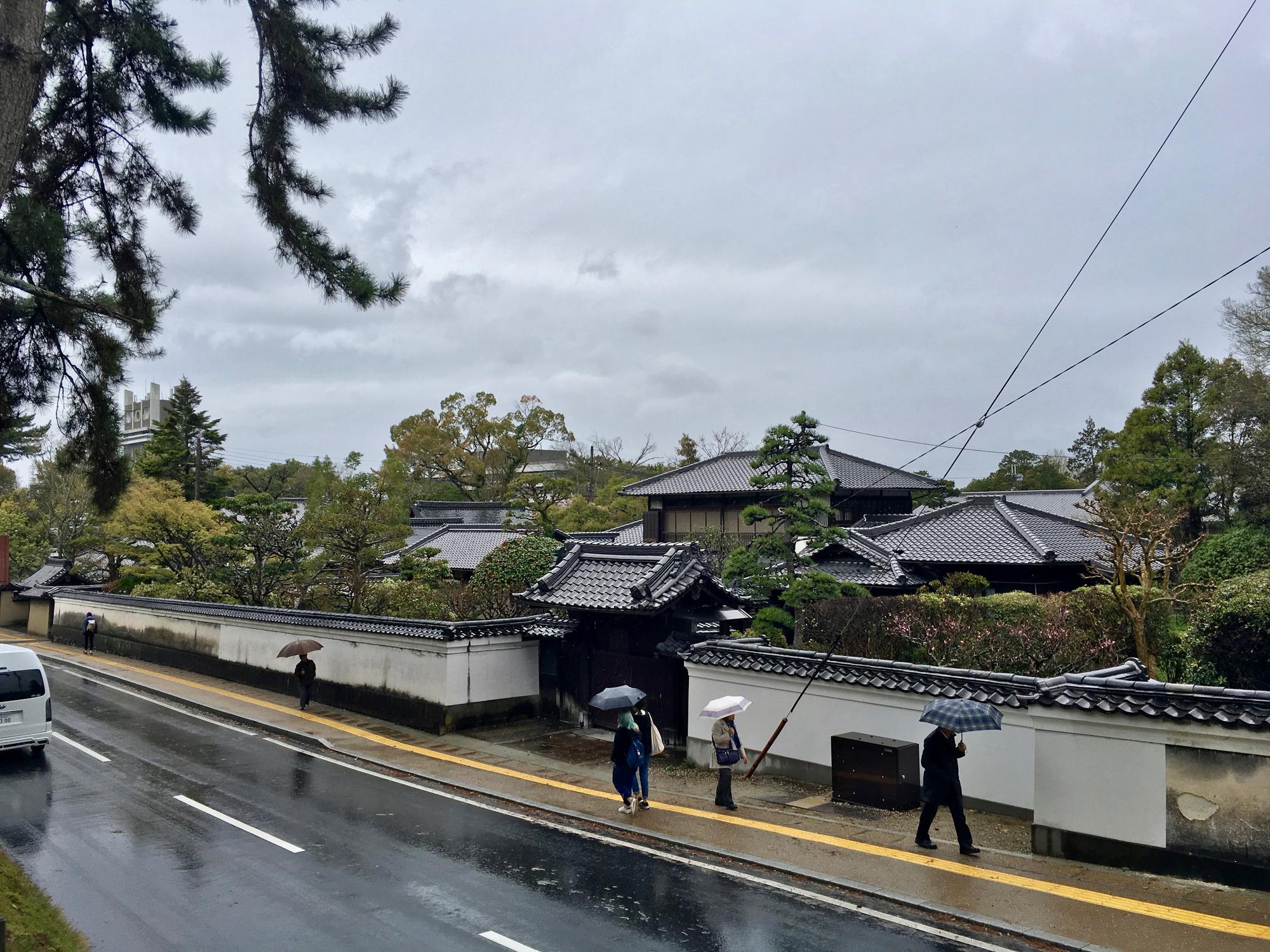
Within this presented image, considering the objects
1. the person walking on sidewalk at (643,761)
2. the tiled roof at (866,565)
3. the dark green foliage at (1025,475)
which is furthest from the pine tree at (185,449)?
the dark green foliage at (1025,475)

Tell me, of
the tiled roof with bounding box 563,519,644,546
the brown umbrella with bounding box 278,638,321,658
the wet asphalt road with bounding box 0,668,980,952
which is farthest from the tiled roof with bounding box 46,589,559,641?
the tiled roof with bounding box 563,519,644,546

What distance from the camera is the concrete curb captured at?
27.3ft

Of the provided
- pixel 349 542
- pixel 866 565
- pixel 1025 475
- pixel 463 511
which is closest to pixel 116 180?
pixel 349 542

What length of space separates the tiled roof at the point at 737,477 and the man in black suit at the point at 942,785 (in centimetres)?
3673

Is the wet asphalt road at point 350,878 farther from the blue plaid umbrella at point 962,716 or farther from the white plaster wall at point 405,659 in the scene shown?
the white plaster wall at point 405,659

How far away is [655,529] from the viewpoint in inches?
2008

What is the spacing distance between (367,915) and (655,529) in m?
42.2

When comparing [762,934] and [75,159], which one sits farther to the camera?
[75,159]

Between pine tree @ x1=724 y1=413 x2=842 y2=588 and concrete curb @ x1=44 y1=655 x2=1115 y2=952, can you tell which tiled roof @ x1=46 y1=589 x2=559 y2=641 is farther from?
pine tree @ x1=724 y1=413 x2=842 y2=588

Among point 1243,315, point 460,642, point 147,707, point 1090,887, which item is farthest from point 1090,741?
point 1243,315

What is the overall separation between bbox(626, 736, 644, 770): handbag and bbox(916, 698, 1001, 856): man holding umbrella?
382cm

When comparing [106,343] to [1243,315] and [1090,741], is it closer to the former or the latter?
[1090,741]

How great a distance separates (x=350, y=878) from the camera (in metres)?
10.2

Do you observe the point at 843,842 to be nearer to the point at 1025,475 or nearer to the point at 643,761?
the point at 643,761
